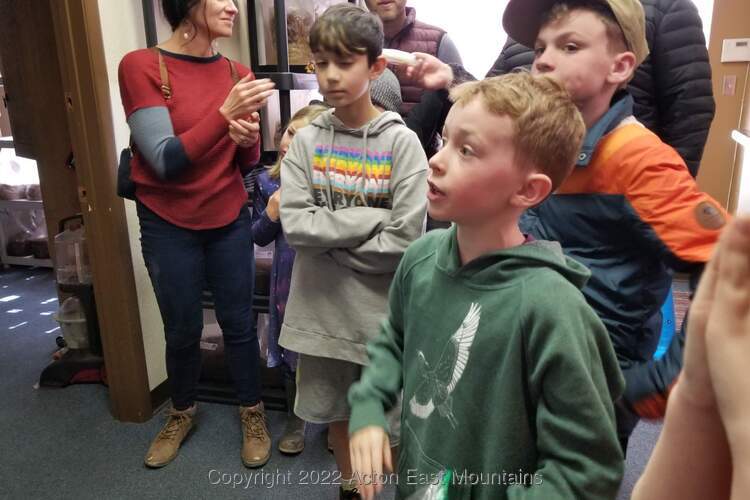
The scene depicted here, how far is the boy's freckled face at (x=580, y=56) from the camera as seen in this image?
36.0 inches

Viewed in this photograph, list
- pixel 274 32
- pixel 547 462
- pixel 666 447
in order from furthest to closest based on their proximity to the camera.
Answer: pixel 274 32 < pixel 547 462 < pixel 666 447

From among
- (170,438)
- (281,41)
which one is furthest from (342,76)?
(170,438)

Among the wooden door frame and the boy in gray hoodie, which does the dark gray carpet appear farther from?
the boy in gray hoodie

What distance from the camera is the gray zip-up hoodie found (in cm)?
127

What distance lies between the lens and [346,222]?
1253 millimetres

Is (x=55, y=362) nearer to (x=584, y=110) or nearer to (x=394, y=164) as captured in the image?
(x=394, y=164)

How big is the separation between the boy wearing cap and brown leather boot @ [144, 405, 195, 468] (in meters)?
1.49

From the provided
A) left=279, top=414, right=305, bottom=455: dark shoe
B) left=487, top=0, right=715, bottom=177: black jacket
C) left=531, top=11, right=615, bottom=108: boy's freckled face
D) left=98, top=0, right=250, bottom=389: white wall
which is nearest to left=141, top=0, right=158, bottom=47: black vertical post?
left=98, top=0, right=250, bottom=389: white wall

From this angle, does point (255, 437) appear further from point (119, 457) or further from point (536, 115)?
point (536, 115)

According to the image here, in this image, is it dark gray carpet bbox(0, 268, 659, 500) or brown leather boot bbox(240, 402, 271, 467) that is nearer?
dark gray carpet bbox(0, 268, 659, 500)

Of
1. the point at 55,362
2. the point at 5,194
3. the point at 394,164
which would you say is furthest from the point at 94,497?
the point at 5,194

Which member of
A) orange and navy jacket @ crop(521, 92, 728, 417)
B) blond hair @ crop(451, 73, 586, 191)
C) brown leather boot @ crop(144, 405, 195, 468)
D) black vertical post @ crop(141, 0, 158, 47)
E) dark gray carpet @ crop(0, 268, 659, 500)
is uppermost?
black vertical post @ crop(141, 0, 158, 47)

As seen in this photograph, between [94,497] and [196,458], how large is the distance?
0.32 metres

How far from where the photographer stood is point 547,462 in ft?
2.28
